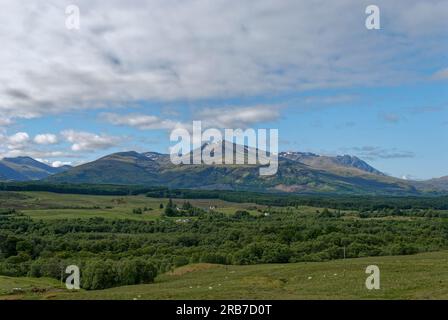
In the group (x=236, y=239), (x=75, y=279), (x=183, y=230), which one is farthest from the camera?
(x=183, y=230)

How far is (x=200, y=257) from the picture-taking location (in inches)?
3716

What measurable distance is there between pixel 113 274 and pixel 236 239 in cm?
7136

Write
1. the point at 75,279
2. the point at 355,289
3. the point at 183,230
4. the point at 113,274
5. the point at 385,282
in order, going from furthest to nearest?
1. the point at 183,230
2. the point at 75,279
3. the point at 113,274
4. the point at 385,282
5. the point at 355,289

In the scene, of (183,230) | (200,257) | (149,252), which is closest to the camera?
(200,257)

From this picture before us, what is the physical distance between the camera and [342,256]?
315ft
